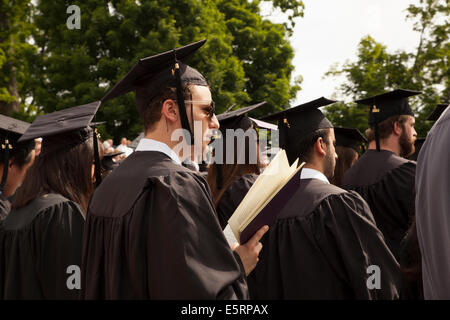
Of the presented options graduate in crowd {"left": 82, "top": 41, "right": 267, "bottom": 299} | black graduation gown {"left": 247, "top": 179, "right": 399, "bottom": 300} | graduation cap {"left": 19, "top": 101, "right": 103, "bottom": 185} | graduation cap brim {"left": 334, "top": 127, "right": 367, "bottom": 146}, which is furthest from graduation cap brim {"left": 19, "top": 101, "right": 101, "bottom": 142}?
graduation cap brim {"left": 334, "top": 127, "right": 367, "bottom": 146}

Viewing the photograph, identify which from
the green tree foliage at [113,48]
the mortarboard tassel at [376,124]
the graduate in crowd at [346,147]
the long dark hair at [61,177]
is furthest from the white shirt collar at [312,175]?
the green tree foliage at [113,48]

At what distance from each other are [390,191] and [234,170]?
4.79 feet

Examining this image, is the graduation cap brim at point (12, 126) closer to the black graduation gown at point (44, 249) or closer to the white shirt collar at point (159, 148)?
the black graduation gown at point (44, 249)

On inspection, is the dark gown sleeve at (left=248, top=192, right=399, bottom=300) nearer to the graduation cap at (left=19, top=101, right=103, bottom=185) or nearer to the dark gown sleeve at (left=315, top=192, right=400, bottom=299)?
the dark gown sleeve at (left=315, top=192, right=400, bottom=299)

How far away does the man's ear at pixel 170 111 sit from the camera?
221cm

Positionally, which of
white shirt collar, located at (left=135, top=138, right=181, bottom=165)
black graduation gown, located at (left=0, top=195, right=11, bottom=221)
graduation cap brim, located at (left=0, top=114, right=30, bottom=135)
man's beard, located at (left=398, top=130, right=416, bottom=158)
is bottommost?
black graduation gown, located at (left=0, top=195, right=11, bottom=221)

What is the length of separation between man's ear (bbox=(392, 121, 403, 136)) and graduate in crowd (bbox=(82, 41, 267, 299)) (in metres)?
3.22

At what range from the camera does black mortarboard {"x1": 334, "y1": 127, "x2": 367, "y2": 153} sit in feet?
19.5

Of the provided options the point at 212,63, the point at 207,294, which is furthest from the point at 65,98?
the point at 207,294

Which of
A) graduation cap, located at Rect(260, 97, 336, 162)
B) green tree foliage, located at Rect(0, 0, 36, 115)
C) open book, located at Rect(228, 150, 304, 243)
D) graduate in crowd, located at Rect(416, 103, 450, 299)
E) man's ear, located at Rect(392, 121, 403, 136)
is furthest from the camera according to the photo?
green tree foliage, located at Rect(0, 0, 36, 115)

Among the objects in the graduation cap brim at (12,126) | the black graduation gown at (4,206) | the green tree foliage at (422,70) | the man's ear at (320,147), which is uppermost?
the green tree foliage at (422,70)

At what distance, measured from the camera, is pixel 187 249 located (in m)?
1.79

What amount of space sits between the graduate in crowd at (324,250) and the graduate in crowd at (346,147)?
9.24 feet

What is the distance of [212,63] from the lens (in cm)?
1791
